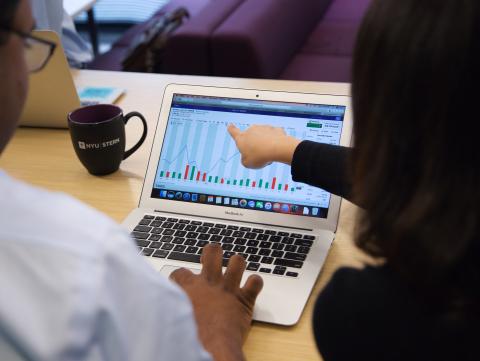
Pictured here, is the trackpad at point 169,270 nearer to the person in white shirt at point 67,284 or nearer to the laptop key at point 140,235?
the laptop key at point 140,235

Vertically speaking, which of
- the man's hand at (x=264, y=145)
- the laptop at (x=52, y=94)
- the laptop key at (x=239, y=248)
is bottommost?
the laptop at (x=52, y=94)

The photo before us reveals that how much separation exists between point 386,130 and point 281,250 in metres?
0.42

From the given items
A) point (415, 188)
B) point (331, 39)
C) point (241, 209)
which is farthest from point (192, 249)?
point (331, 39)

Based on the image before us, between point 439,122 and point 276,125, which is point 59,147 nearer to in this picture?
point 276,125

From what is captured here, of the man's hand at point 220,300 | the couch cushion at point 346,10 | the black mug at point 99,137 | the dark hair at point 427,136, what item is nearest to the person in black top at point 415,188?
the dark hair at point 427,136

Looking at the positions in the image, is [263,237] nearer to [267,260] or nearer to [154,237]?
[267,260]

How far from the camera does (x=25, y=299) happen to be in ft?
1.67

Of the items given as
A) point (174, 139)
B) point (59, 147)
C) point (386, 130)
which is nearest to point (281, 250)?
point (174, 139)

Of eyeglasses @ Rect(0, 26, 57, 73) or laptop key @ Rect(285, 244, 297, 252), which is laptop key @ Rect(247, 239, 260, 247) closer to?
laptop key @ Rect(285, 244, 297, 252)

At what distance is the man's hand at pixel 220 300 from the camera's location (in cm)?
82

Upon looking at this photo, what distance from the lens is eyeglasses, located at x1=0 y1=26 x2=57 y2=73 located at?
609mm

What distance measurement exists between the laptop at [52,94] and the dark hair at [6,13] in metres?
0.84

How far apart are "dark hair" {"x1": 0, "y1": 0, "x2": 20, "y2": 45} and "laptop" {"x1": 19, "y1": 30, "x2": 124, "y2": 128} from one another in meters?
0.84

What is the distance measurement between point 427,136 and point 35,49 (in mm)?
422
